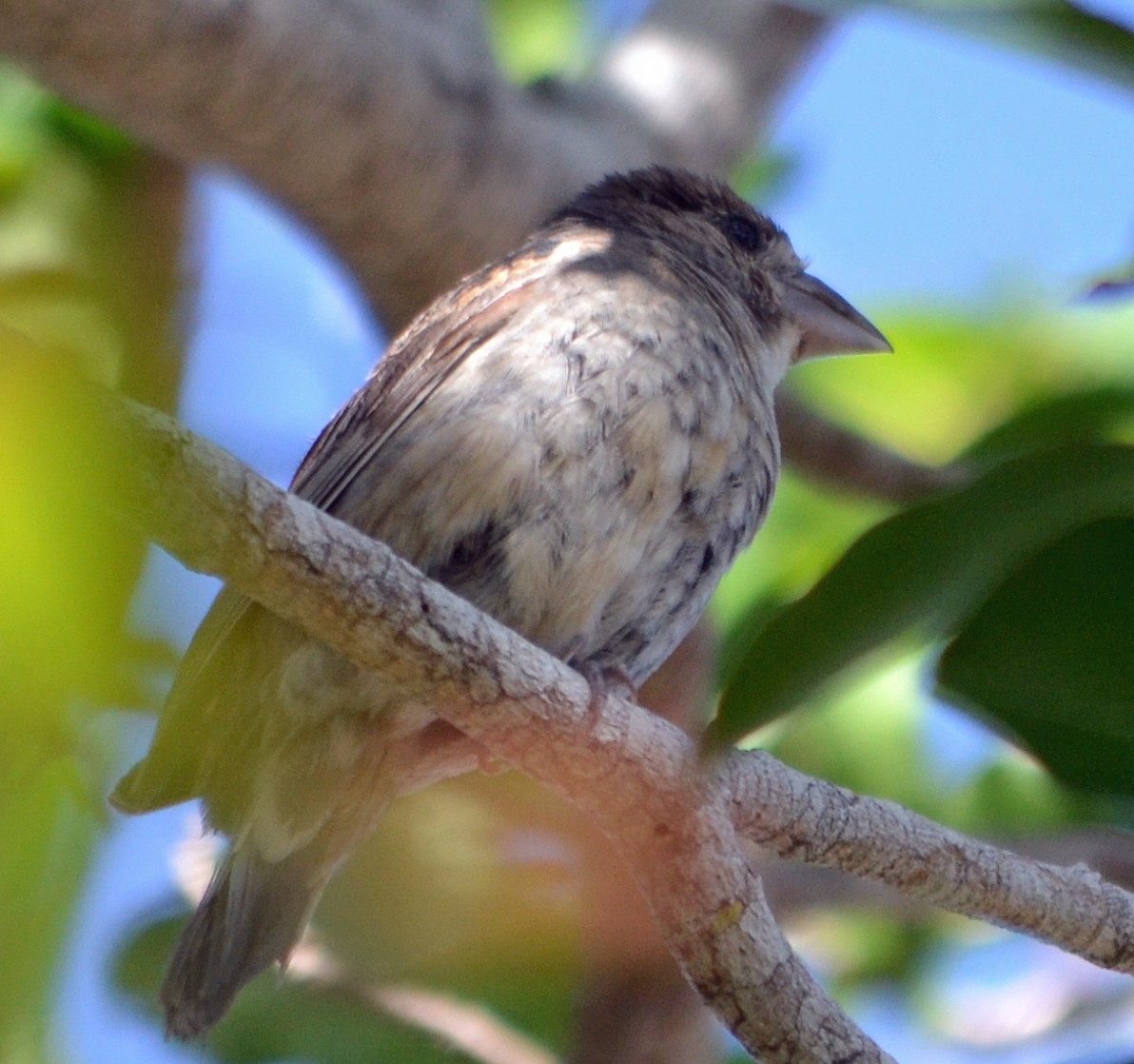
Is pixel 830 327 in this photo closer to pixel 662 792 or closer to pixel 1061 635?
pixel 662 792

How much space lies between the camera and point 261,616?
2.96 m

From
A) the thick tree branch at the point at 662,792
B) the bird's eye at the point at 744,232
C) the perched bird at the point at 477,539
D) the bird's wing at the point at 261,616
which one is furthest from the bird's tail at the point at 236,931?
the bird's eye at the point at 744,232

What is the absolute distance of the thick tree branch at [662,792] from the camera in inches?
74.1

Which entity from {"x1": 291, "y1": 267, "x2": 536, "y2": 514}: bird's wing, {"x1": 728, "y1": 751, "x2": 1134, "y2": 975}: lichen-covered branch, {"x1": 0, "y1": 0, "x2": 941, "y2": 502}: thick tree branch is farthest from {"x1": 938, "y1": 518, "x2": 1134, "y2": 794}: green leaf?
{"x1": 0, "y1": 0, "x2": 941, "y2": 502}: thick tree branch

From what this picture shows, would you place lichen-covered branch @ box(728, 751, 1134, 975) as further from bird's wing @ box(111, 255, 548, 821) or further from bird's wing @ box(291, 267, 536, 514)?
bird's wing @ box(291, 267, 536, 514)

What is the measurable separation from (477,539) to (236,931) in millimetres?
889

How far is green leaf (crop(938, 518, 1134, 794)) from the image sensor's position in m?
2.01

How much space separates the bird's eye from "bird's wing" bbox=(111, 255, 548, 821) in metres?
0.85

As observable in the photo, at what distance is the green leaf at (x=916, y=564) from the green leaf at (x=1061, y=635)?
276mm

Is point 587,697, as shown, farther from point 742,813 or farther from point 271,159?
point 271,159

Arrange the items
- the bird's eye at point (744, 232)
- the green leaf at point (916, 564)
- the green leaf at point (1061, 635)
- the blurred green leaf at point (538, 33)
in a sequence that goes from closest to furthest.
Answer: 1. the green leaf at point (916, 564)
2. the green leaf at point (1061, 635)
3. the bird's eye at point (744, 232)
4. the blurred green leaf at point (538, 33)

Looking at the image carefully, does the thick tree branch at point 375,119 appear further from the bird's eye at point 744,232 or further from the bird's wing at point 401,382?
the bird's wing at point 401,382

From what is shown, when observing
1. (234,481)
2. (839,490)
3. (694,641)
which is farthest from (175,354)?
(839,490)

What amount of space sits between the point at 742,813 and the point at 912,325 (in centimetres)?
345
